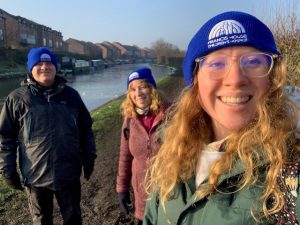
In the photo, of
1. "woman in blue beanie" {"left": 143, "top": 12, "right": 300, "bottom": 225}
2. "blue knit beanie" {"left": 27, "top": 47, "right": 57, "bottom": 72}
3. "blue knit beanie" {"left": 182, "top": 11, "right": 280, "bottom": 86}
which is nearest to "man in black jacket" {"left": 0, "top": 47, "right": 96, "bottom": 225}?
"blue knit beanie" {"left": 27, "top": 47, "right": 57, "bottom": 72}

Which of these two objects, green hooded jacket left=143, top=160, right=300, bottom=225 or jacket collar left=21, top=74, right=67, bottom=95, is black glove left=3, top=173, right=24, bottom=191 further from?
green hooded jacket left=143, top=160, right=300, bottom=225

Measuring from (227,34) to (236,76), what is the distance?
0.17 metres

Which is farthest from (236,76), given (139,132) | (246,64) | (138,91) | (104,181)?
(104,181)

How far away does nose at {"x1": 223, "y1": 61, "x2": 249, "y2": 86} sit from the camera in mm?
1424

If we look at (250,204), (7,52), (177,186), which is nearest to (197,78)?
(177,186)

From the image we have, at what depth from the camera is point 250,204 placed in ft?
4.24

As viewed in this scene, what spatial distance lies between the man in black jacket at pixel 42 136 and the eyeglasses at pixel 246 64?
260cm

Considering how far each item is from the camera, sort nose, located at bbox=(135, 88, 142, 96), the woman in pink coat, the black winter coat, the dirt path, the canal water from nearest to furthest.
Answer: the woman in pink coat → nose, located at bbox=(135, 88, 142, 96) → the black winter coat → the dirt path → the canal water

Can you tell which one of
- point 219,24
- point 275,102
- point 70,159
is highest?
point 219,24

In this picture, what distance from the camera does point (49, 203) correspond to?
13.2 ft

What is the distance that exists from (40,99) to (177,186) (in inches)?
99.1

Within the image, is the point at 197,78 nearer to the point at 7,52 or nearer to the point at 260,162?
the point at 260,162

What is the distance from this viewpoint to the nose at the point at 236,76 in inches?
56.1

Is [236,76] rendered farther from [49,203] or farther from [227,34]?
[49,203]
